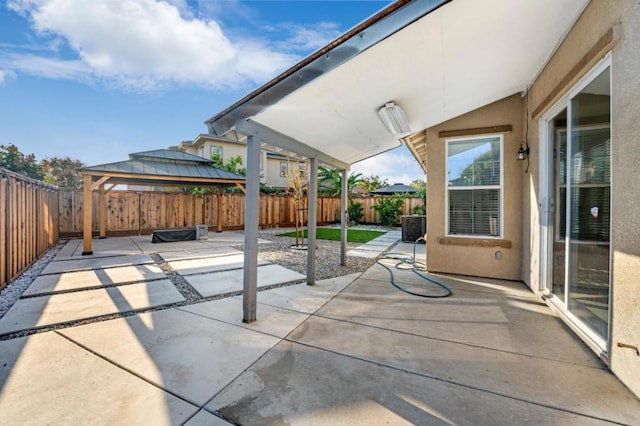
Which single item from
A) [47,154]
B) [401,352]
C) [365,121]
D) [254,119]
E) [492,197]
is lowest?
[401,352]

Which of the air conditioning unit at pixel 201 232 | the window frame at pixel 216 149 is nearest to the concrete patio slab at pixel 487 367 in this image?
the air conditioning unit at pixel 201 232

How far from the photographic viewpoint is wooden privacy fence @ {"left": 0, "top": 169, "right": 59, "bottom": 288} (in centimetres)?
438

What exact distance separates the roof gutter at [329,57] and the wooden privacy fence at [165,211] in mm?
8001

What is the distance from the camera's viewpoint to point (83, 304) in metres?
3.71

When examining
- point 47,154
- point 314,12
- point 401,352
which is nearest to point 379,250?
point 401,352

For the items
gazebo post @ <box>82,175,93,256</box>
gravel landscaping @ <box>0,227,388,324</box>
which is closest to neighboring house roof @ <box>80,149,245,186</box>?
gazebo post @ <box>82,175,93,256</box>

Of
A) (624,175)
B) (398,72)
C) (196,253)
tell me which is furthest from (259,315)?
(196,253)

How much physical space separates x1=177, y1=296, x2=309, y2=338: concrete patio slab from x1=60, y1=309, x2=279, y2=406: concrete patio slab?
0.39ft

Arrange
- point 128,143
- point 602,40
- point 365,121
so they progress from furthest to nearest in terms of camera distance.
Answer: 1. point 128,143
2. point 365,121
3. point 602,40

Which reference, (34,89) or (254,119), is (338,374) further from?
(34,89)

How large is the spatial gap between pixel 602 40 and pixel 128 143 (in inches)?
978

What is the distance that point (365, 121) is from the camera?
13.6 feet

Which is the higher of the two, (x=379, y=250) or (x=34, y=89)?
(x=34, y=89)

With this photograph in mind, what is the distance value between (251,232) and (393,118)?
269 centimetres
